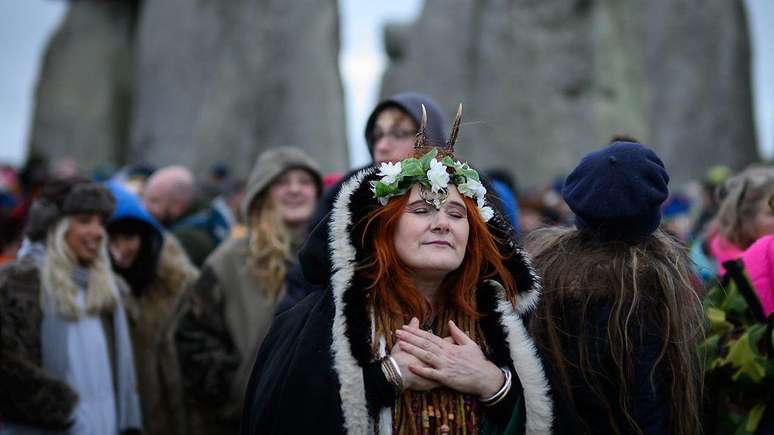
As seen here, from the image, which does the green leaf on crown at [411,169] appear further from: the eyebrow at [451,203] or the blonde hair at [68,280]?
the blonde hair at [68,280]

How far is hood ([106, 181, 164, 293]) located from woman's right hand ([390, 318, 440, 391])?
2.80 meters

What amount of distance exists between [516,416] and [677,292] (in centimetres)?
61

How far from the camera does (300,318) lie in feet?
9.08

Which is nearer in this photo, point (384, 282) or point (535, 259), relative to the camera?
point (384, 282)

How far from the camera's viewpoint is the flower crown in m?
2.71

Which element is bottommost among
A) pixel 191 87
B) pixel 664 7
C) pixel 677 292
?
pixel 677 292

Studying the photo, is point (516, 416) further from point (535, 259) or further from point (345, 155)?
point (345, 155)

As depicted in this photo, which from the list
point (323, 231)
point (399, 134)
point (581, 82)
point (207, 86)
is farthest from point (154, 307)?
point (581, 82)

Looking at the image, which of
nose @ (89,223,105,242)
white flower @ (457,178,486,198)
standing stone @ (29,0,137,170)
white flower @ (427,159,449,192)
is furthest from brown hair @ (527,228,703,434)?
standing stone @ (29,0,137,170)

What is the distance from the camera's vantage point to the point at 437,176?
270 centimetres

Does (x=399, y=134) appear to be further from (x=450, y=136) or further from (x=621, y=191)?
(x=621, y=191)

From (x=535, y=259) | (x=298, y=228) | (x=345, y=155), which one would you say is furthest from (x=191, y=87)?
(x=535, y=259)

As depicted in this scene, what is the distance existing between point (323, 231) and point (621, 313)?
89cm

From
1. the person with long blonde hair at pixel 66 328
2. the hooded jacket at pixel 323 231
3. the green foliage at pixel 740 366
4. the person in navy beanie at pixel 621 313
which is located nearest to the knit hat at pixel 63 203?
the person with long blonde hair at pixel 66 328
